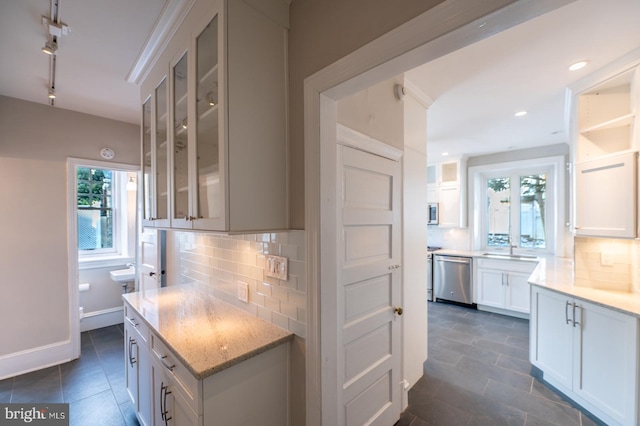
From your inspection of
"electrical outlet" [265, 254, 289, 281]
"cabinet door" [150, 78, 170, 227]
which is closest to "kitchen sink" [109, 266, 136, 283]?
"cabinet door" [150, 78, 170, 227]

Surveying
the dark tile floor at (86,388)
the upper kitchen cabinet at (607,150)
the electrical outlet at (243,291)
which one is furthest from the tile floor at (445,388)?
the upper kitchen cabinet at (607,150)

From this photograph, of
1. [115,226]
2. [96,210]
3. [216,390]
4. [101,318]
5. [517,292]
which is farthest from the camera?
[115,226]

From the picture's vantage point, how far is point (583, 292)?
220 cm

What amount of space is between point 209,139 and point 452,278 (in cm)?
482

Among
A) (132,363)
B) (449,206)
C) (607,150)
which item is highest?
(607,150)

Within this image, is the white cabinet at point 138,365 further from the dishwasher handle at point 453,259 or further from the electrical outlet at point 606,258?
the dishwasher handle at point 453,259

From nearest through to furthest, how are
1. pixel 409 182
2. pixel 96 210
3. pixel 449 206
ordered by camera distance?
pixel 409 182 < pixel 96 210 < pixel 449 206

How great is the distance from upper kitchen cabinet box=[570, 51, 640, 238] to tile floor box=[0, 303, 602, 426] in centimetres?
154

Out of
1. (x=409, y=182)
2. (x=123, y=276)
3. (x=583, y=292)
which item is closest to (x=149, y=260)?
(x=123, y=276)

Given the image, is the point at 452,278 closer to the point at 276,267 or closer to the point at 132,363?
the point at 276,267

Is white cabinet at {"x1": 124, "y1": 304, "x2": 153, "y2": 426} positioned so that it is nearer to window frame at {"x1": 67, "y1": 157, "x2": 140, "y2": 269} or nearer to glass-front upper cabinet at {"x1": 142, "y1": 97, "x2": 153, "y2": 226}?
glass-front upper cabinet at {"x1": 142, "y1": 97, "x2": 153, "y2": 226}

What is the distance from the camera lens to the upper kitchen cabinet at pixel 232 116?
1229 millimetres

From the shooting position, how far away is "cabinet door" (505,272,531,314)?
4062mm

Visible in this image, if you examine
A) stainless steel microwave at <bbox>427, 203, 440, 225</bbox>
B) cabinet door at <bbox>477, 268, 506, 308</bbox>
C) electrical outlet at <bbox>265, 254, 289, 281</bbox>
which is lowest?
cabinet door at <bbox>477, 268, 506, 308</bbox>
